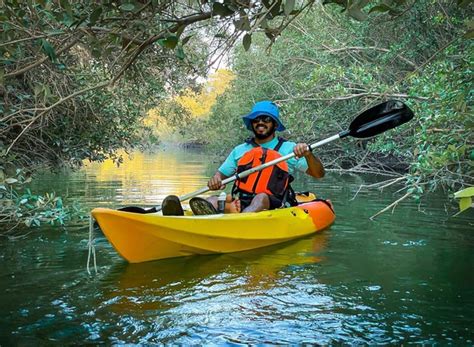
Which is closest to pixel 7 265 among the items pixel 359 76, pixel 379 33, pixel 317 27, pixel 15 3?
pixel 15 3

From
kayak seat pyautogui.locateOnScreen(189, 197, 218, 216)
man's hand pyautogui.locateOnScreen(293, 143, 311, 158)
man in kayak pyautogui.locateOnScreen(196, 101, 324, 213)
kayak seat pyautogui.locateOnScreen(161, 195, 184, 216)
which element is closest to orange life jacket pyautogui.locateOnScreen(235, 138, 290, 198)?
man in kayak pyautogui.locateOnScreen(196, 101, 324, 213)

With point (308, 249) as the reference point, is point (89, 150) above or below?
above

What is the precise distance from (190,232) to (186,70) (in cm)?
272

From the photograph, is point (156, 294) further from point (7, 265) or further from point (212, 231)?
point (7, 265)

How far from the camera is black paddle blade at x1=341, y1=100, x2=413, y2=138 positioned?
5.29m

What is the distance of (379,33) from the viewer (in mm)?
11164

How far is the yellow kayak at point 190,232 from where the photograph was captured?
14.0 feet

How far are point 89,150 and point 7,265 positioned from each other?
9.71ft

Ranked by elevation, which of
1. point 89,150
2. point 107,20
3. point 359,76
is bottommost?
point 89,150

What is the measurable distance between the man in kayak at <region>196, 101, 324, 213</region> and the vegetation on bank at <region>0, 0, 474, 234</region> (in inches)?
33.4

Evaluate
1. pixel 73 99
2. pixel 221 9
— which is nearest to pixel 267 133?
pixel 73 99

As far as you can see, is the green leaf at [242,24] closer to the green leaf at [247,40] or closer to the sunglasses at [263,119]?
the green leaf at [247,40]

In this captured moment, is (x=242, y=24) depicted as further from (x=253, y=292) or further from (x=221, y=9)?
(x=253, y=292)

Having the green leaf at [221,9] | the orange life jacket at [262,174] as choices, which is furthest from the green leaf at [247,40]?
the orange life jacket at [262,174]
